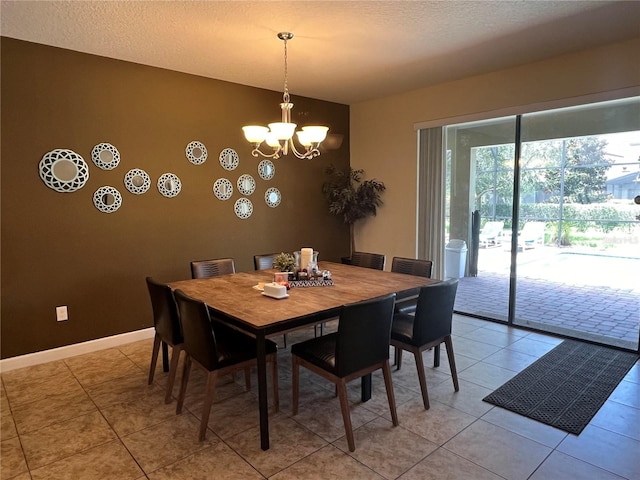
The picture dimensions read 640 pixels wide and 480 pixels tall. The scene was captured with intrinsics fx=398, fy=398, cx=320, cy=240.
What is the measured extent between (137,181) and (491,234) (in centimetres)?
387

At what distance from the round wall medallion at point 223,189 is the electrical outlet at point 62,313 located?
6.04 ft

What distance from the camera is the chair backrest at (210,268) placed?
3551mm

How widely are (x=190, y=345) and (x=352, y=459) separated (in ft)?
3.84

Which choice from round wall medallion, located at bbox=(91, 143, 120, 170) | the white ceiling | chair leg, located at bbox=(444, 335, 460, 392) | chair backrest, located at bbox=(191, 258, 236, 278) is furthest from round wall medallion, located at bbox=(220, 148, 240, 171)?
chair leg, located at bbox=(444, 335, 460, 392)

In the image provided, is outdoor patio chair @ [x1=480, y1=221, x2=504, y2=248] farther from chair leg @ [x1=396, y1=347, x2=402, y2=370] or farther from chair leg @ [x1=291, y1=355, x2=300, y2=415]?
chair leg @ [x1=291, y1=355, x2=300, y2=415]

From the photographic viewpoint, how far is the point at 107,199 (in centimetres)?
376

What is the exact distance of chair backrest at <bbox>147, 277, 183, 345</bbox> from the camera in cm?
264

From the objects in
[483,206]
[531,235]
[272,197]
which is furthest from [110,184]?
[531,235]

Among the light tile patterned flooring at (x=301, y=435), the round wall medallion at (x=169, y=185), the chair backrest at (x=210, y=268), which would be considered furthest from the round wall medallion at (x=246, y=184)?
the light tile patterned flooring at (x=301, y=435)

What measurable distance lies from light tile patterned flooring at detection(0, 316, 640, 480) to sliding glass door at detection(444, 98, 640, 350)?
1.13 meters

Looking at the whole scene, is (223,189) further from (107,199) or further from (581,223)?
(581,223)

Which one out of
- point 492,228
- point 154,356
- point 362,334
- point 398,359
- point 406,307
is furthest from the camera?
point 492,228

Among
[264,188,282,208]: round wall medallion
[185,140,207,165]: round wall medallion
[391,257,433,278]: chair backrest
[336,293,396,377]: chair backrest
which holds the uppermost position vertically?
[185,140,207,165]: round wall medallion

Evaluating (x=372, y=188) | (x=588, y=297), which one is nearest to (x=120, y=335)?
(x=372, y=188)
